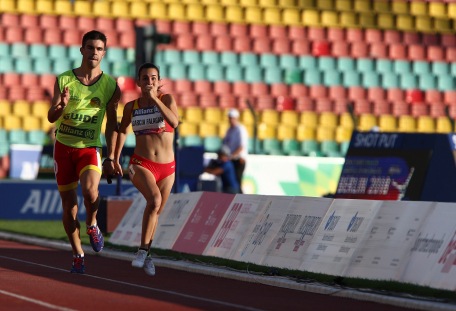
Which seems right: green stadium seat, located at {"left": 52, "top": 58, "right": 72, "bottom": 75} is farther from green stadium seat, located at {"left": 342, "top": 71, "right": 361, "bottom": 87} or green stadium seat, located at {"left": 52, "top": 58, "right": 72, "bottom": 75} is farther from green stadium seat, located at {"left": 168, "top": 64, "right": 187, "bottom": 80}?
green stadium seat, located at {"left": 342, "top": 71, "right": 361, "bottom": 87}

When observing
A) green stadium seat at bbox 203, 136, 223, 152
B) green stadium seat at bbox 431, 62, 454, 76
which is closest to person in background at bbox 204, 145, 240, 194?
green stadium seat at bbox 203, 136, 223, 152

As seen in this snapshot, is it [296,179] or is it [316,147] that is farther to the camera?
[316,147]

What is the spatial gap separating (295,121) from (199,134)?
331cm

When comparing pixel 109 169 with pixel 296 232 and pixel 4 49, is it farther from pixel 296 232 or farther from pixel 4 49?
→ pixel 4 49

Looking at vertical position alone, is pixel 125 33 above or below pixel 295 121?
above

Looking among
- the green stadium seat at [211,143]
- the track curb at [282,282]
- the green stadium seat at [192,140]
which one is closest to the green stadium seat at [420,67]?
the green stadium seat at [211,143]

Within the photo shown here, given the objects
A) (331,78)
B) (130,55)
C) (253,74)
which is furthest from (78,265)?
(331,78)

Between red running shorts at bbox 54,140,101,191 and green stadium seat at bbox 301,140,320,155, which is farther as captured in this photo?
green stadium seat at bbox 301,140,320,155

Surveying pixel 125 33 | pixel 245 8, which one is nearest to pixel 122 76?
pixel 125 33

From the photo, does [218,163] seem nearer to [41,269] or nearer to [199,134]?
[199,134]

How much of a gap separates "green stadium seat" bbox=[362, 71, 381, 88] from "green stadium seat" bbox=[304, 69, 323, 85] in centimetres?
163

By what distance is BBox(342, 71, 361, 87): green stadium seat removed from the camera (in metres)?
27.2

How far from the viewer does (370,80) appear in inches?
1085

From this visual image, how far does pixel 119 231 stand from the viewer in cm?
1186
